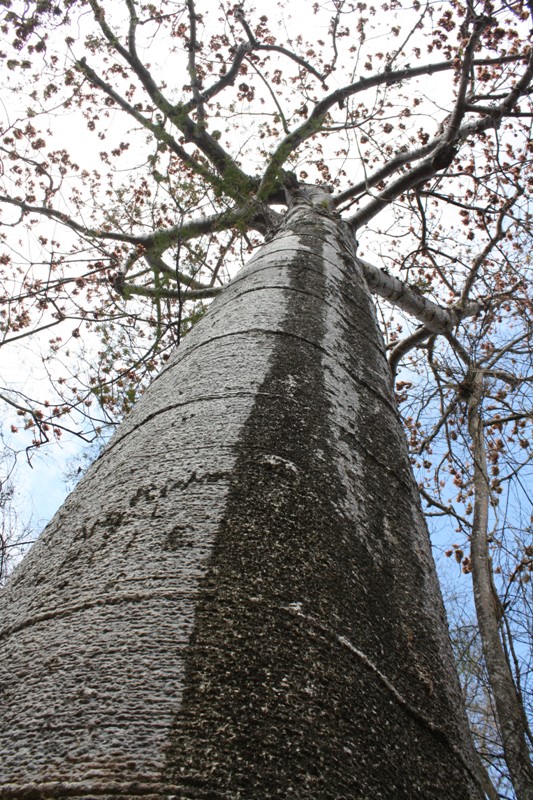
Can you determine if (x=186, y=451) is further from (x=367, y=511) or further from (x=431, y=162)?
(x=431, y=162)

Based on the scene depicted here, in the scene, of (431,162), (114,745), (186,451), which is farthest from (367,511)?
(431,162)

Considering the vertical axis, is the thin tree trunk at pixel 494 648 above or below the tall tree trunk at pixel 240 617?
above

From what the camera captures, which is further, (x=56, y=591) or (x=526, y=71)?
(x=526, y=71)

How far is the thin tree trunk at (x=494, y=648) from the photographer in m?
1.92

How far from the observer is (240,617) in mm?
623

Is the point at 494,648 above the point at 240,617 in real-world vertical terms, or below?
above

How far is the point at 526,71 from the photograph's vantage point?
3.54m

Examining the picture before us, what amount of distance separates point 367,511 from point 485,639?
76.9 inches

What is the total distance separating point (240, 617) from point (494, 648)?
7.23 feet

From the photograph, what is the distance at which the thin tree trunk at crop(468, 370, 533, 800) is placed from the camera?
192cm

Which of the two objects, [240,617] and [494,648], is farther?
[494,648]

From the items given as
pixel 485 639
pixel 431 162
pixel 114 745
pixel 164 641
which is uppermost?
pixel 431 162

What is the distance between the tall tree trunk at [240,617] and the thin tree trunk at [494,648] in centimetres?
144

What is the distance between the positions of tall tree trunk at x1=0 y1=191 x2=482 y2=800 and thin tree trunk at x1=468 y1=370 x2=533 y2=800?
144 centimetres
